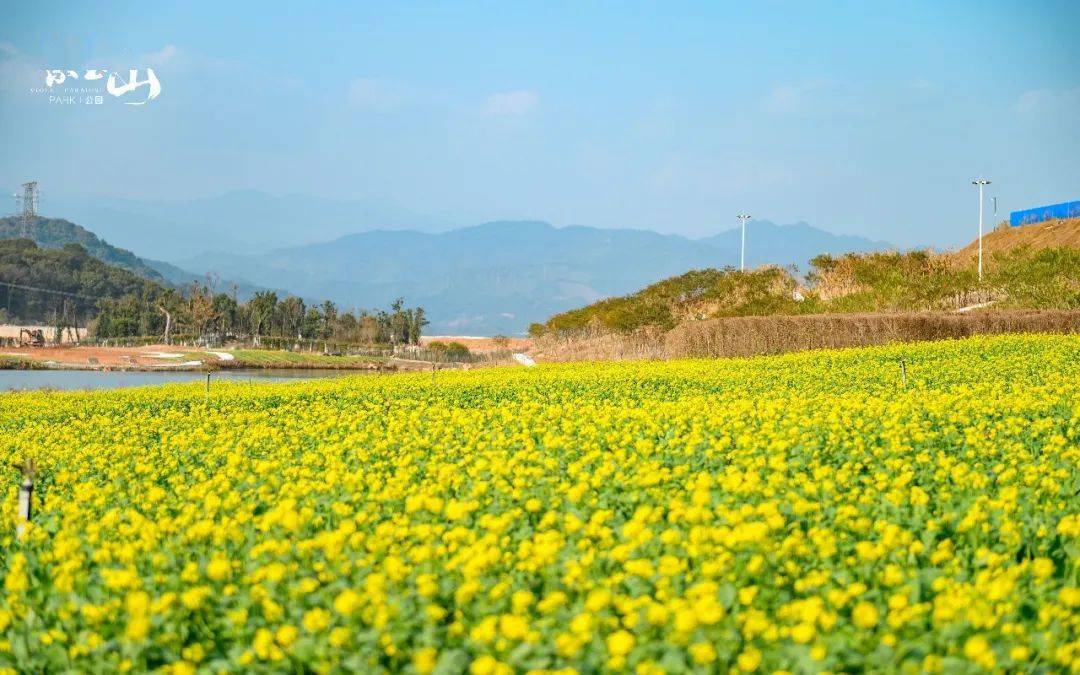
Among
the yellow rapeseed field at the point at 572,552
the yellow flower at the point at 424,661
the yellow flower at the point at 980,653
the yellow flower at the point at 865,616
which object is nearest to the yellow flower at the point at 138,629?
the yellow rapeseed field at the point at 572,552

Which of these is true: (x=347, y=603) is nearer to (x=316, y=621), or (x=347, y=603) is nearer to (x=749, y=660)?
(x=316, y=621)

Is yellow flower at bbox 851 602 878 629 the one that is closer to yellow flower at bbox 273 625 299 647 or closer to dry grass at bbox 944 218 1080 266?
yellow flower at bbox 273 625 299 647

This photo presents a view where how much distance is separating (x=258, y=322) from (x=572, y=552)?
79.4 metres

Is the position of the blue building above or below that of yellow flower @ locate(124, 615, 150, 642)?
above

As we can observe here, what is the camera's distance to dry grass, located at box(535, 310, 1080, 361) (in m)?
25.8

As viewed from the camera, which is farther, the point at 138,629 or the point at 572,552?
the point at 572,552

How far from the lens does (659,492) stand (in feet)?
18.0

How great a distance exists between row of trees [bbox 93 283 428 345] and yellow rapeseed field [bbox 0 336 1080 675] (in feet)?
235

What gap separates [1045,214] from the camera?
5669cm

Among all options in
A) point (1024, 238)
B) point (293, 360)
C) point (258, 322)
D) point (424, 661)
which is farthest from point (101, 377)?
point (424, 661)

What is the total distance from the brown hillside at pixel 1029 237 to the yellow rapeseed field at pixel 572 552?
39.9m

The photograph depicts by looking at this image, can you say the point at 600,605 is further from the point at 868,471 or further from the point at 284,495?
the point at 868,471

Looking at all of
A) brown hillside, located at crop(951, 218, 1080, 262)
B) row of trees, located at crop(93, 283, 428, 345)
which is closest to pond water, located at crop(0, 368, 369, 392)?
row of trees, located at crop(93, 283, 428, 345)

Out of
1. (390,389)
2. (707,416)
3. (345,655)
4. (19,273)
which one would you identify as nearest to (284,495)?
(345,655)
